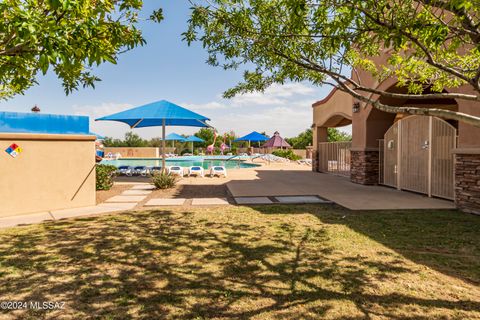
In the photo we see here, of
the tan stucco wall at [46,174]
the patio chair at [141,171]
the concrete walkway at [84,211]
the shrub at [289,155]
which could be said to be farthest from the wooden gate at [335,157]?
the shrub at [289,155]

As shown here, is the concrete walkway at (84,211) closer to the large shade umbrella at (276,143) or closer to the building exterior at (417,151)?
the building exterior at (417,151)

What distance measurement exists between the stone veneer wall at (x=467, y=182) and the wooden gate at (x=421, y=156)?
95 centimetres

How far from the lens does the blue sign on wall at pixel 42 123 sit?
24.2ft

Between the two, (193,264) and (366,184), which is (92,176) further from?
(366,184)

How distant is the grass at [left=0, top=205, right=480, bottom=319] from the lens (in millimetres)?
3164

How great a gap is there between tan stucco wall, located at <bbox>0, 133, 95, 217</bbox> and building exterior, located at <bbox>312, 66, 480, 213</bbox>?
9.93 metres

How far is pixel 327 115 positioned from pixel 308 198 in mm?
10152

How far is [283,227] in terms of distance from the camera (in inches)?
248

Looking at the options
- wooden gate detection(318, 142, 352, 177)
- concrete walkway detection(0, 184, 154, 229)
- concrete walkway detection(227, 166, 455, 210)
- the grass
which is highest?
wooden gate detection(318, 142, 352, 177)

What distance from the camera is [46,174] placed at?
775cm

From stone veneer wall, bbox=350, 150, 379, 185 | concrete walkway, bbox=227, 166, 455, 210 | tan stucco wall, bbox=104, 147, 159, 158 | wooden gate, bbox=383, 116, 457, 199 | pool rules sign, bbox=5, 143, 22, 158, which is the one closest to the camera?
pool rules sign, bbox=5, 143, 22, 158

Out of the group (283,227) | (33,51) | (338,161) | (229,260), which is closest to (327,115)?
(338,161)

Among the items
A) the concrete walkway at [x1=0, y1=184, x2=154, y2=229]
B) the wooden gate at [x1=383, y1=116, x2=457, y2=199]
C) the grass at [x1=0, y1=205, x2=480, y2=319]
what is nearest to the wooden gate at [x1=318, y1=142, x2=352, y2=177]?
the wooden gate at [x1=383, y1=116, x2=457, y2=199]

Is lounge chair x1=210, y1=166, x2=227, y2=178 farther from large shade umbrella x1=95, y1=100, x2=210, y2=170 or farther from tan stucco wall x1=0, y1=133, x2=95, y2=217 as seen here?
tan stucco wall x1=0, y1=133, x2=95, y2=217
